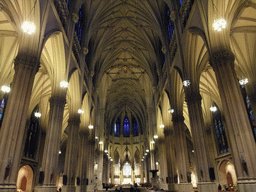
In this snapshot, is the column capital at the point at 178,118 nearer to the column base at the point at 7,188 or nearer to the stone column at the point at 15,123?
the stone column at the point at 15,123

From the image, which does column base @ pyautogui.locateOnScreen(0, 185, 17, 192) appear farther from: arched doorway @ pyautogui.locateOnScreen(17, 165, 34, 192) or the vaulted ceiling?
arched doorway @ pyautogui.locateOnScreen(17, 165, 34, 192)

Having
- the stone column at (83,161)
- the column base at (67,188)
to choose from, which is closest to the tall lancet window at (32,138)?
the stone column at (83,161)

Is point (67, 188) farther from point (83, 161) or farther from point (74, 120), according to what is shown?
point (83, 161)

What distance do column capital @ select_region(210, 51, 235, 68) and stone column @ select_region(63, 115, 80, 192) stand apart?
12.2m

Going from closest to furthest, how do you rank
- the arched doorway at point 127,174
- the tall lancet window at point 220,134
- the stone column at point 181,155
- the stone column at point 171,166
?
the stone column at point 181,155 < the stone column at point 171,166 < the tall lancet window at point 220,134 < the arched doorway at point 127,174

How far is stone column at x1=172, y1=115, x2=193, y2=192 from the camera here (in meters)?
14.4

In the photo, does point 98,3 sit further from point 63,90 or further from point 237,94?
point 237,94

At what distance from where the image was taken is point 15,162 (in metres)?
7.50

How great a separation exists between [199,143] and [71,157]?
32.2ft

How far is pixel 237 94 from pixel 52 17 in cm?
1092

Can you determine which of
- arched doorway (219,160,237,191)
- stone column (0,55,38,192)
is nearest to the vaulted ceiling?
stone column (0,55,38,192)

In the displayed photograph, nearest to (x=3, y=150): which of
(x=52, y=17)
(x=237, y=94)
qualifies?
(x=52, y=17)

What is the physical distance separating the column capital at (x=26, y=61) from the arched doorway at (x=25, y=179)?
18.4 meters

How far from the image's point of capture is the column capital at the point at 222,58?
943cm
